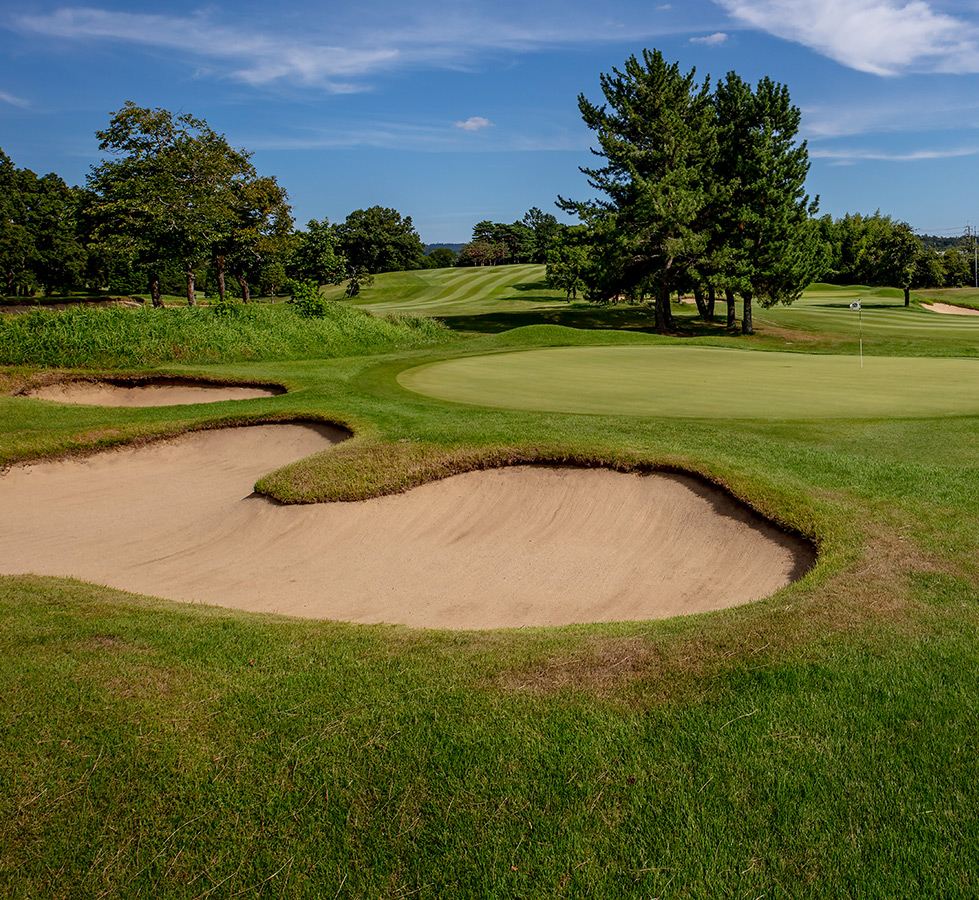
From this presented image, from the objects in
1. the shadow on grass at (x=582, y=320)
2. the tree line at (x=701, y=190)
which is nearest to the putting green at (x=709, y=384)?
the tree line at (x=701, y=190)

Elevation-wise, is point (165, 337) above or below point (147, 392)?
above

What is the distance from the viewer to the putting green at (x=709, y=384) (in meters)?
11.7

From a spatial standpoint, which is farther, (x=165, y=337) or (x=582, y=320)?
(x=582, y=320)

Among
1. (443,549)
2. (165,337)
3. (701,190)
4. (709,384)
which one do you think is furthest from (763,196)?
(443,549)

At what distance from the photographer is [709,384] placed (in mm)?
14672

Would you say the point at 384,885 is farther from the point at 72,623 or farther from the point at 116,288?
the point at 116,288

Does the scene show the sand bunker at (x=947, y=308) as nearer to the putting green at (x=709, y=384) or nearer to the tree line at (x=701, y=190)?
the tree line at (x=701, y=190)

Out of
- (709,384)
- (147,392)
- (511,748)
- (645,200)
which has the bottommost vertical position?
(511,748)

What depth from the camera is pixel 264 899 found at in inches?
108

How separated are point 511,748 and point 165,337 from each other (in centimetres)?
2149

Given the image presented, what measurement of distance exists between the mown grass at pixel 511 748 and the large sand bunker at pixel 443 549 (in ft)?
3.74

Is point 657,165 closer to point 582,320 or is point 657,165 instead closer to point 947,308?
point 582,320

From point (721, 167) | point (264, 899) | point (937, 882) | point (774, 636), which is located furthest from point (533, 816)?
point (721, 167)

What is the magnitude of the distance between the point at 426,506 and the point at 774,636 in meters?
5.14
